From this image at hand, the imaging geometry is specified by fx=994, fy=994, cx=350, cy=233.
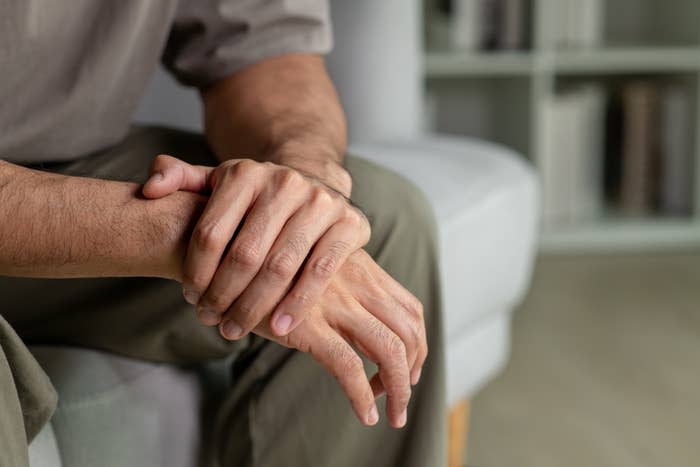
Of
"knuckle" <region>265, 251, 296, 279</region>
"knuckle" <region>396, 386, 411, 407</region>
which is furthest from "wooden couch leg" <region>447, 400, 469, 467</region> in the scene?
"knuckle" <region>265, 251, 296, 279</region>

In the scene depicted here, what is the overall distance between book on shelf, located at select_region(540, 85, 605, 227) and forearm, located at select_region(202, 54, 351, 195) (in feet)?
4.62

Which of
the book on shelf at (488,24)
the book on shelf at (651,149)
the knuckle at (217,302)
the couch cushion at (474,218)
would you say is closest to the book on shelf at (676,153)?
the book on shelf at (651,149)

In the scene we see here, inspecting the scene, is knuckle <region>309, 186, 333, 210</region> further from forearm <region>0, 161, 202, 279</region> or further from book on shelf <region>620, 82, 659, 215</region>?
book on shelf <region>620, 82, 659, 215</region>

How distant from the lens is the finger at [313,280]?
614mm

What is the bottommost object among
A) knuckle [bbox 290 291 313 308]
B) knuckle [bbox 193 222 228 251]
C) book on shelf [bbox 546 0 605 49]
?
book on shelf [bbox 546 0 605 49]

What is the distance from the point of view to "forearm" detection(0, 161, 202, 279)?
24.6 inches

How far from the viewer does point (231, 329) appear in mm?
631

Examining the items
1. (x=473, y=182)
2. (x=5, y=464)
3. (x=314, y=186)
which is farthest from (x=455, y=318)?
(x=5, y=464)

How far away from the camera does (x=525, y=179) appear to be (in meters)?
1.26

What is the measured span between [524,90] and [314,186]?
1803mm

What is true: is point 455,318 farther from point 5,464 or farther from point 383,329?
point 5,464

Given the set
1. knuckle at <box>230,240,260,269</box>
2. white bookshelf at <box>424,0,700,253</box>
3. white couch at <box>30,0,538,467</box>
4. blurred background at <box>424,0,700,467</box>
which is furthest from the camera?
white bookshelf at <box>424,0,700,253</box>

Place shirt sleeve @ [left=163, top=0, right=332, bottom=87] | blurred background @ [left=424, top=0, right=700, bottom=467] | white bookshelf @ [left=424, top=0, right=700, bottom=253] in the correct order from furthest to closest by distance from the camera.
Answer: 1. white bookshelf @ [left=424, top=0, right=700, bottom=253]
2. blurred background @ [left=424, top=0, right=700, bottom=467]
3. shirt sleeve @ [left=163, top=0, right=332, bottom=87]

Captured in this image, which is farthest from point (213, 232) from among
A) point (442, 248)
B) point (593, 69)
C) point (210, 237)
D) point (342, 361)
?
point (593, 69)
